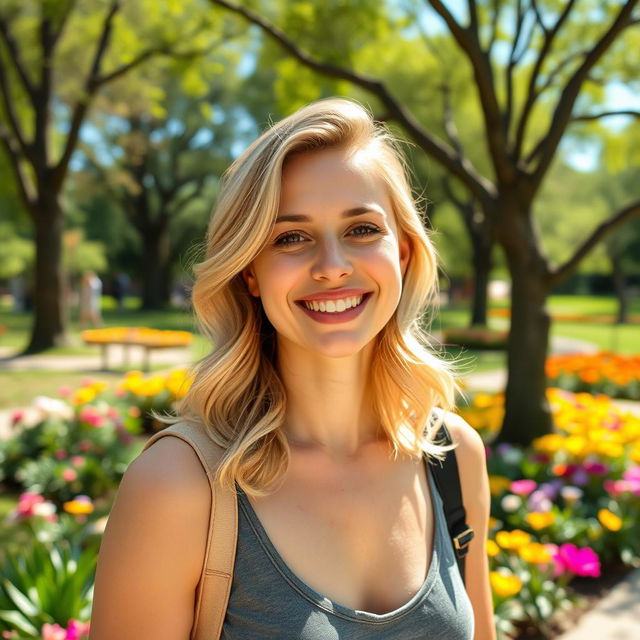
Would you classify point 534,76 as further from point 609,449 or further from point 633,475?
point 633,475

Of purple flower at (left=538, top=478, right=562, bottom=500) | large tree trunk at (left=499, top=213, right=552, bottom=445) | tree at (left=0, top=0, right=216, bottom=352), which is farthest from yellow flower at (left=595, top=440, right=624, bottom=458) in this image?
tree at (left=0, top=0, right=216, bottom=352)

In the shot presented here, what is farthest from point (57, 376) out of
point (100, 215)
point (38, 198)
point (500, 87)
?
point (100, 215)

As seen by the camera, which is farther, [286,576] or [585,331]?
[585,331]

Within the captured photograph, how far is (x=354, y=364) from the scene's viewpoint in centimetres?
186

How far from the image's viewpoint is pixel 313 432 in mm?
1802

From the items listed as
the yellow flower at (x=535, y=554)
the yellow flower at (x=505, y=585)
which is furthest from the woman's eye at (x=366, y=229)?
the yellow flower at (x=535, y=554)

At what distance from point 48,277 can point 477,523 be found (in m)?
14.4

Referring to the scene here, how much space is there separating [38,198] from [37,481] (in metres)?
10.7

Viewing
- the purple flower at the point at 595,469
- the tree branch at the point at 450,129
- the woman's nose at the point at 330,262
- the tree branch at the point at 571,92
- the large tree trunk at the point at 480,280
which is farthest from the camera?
the large tree trunk at the point at 480,280

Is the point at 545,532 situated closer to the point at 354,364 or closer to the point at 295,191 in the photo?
the point at 354,364

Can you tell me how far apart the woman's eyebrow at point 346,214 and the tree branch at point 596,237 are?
460 cm

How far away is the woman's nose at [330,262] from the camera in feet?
5.34

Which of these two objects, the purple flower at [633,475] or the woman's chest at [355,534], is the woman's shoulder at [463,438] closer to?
the woman's chest at [355,534]

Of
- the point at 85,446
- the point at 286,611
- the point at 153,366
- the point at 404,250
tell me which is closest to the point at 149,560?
the point at 286,611
